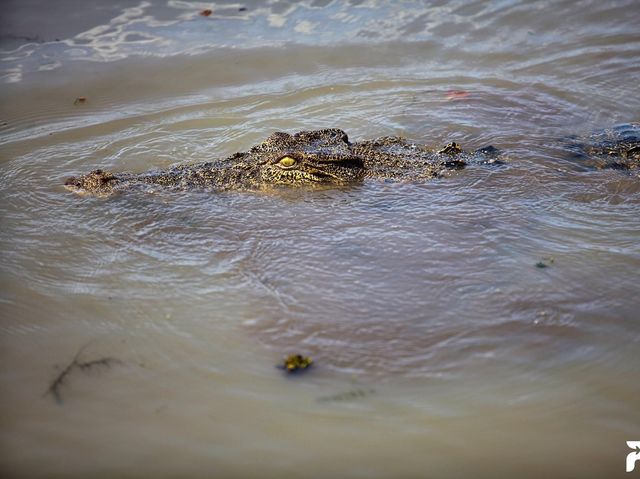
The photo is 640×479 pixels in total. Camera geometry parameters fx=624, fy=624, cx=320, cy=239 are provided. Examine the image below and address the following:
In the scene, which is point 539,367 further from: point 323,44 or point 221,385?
point 323,44

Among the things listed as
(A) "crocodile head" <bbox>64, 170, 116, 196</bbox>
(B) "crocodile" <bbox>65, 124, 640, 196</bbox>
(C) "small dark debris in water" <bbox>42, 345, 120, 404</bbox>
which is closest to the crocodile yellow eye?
A: (B) "crocodile" <bbox>65, 124, 640, 196</bbox>

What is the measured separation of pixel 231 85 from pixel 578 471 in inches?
254

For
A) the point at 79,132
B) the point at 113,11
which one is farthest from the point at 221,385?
the point at 113,11

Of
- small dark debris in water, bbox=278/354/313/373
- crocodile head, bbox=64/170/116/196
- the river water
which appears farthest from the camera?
crocodile head, bbox=64/170/116/196

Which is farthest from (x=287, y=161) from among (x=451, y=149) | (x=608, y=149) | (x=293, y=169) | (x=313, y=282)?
(x=608, y=149)

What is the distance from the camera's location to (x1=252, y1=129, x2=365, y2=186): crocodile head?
217 inches

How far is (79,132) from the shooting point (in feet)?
22.9

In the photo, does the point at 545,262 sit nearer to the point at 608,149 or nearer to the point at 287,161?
the point at 608,149

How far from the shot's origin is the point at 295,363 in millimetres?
3635

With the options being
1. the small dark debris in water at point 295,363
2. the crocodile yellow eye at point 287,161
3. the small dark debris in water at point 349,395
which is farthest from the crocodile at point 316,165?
the small dark debris in water at point 349,395

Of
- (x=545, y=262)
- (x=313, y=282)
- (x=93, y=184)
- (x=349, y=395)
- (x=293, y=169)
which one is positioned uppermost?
(x=293, y=169)

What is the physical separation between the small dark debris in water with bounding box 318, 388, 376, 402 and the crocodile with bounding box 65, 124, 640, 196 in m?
2.48

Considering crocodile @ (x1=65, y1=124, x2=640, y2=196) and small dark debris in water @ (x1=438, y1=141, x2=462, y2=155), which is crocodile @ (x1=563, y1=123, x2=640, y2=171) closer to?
crocodile @ (x1=65, y1=124, x2=640, y2=196)

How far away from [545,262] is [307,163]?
2159mm
